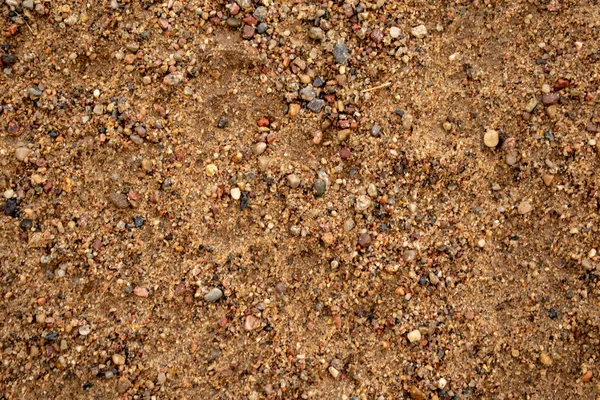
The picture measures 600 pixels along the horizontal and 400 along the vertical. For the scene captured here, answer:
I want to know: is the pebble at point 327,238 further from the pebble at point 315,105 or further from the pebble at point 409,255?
the pebble at point 315,105

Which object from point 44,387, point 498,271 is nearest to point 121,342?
point 44,387

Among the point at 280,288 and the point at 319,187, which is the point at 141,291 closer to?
the point at 280,288

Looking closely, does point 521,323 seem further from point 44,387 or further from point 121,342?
point 44,387

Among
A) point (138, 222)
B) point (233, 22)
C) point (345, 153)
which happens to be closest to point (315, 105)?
point (345, 153)

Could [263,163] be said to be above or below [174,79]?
below

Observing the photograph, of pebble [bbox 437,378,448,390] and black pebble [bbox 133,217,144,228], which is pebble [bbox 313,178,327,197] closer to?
black pebble [bbox 133,217,144,228]

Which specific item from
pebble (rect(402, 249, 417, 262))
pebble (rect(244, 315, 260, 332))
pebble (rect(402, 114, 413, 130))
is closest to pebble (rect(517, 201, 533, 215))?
pebble (rect(402, 249, 417, 262))
